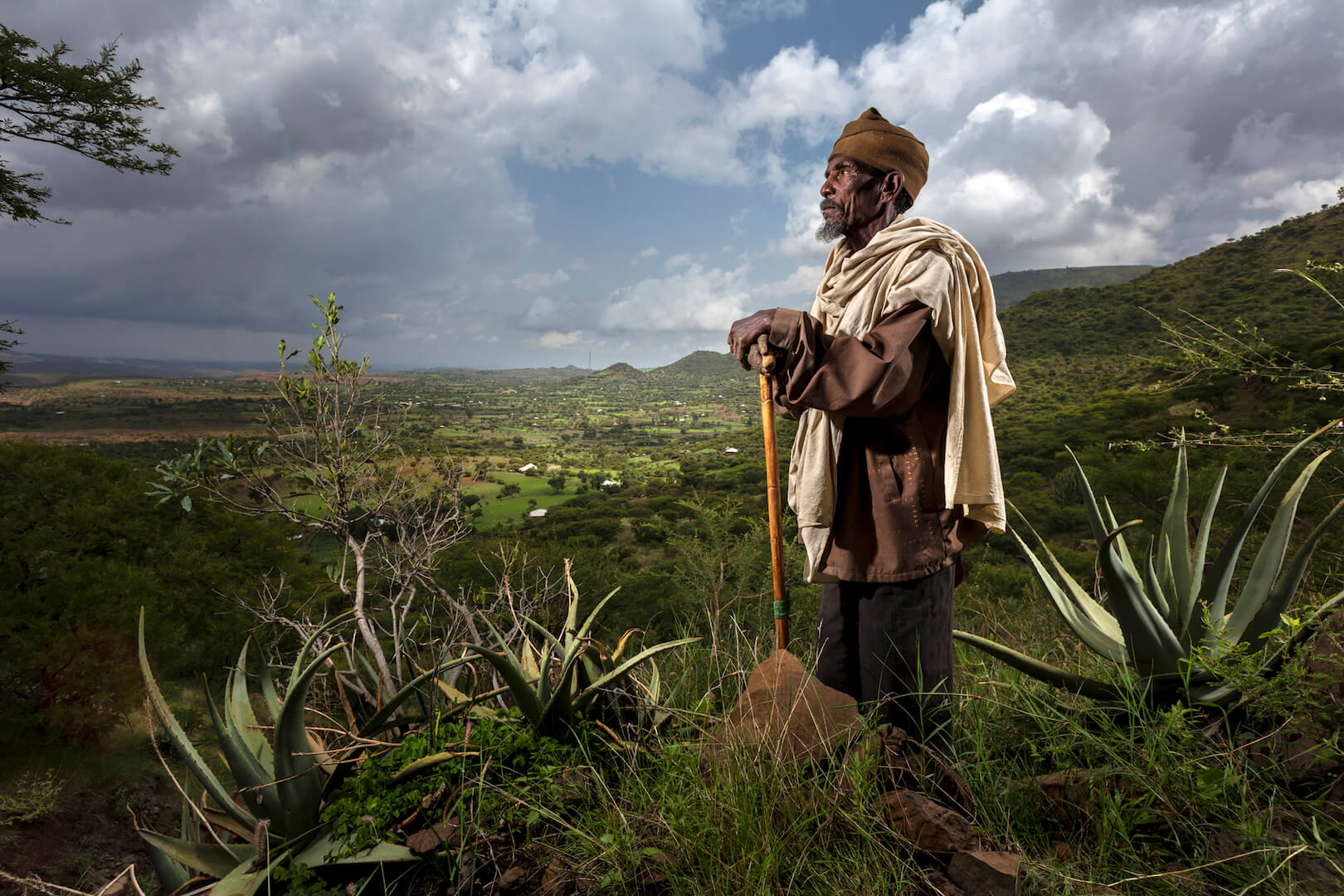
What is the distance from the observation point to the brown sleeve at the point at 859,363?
Answer: 5.45 feet

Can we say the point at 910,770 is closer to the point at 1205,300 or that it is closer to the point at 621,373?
the point at 1205,300

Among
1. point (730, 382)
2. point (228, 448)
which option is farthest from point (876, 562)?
point (730, 382)

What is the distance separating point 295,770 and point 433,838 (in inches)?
18.9

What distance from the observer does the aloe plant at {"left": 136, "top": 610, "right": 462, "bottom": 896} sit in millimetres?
1486

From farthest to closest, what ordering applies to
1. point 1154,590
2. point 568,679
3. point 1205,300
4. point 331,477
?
point 1205,300 → point 331,477 → point 1154,590 → point 568,679

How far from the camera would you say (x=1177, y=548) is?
2264 millimetres

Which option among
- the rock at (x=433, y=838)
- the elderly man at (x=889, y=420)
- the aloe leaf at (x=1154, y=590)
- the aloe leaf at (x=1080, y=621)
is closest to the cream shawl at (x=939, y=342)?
the elderly man at (x=889, y=420)

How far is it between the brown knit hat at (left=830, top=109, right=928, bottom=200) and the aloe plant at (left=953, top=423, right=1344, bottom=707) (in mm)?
1342

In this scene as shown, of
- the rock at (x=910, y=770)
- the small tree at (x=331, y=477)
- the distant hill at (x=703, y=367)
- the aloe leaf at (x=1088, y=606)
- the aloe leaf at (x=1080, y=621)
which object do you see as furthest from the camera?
the distant hill at (x=703, y=367)

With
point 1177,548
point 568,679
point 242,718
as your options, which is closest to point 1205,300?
point 1177,548

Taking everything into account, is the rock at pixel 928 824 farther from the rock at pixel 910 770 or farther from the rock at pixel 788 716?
the rock at pixel 788 716

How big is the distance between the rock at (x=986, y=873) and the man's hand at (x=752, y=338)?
4.68 feet

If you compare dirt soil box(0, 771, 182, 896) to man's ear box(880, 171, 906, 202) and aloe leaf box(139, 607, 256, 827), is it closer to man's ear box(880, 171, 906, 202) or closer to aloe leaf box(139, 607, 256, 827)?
aloe leaf box(139, 607, 256, 827)

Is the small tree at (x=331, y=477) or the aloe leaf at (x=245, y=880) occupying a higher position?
the small tree at (x=331, y=477)
